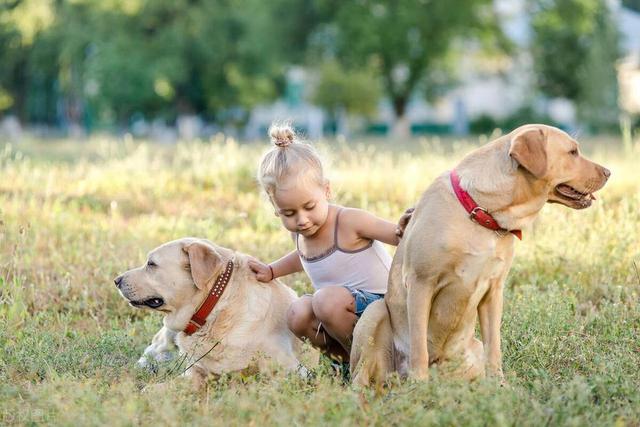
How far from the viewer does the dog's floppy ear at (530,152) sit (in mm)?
4457

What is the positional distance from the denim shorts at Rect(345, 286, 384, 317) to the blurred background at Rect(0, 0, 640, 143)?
21832 mm

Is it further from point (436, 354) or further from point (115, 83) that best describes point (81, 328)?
point (115, 83)

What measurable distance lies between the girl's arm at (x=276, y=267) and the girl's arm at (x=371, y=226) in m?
0.48

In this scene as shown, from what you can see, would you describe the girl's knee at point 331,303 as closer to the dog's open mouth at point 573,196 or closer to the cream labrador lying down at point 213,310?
the cream labrador lying down at point 213,310

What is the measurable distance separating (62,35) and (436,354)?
38.9 m

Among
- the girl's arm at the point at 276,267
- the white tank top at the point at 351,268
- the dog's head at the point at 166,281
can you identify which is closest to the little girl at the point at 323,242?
the white tank top at the point at 351,268

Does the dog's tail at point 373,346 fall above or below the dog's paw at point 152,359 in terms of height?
above

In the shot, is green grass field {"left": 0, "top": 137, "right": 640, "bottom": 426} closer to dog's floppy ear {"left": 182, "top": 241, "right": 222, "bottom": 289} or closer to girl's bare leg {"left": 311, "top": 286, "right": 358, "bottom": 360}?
girl's bare leg {"left": 311, "top": 286, "right": 358, "bottom": 360}

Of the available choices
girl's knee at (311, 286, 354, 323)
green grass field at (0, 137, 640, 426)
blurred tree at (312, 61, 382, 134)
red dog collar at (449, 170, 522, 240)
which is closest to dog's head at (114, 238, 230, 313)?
green grass field at (0, 137, 640, 426)

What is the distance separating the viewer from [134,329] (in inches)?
233

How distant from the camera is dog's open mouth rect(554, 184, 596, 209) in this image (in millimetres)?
4648

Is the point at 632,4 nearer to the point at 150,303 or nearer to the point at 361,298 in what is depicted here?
the point at 361,298

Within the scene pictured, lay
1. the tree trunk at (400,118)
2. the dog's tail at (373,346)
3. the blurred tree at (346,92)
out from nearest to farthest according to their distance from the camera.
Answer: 1. the dog's tail at (373,346)
2. the tree trunk at (400,118)
3. the blurred tree at (346,92)

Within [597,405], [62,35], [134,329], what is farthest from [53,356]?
[62,35]
